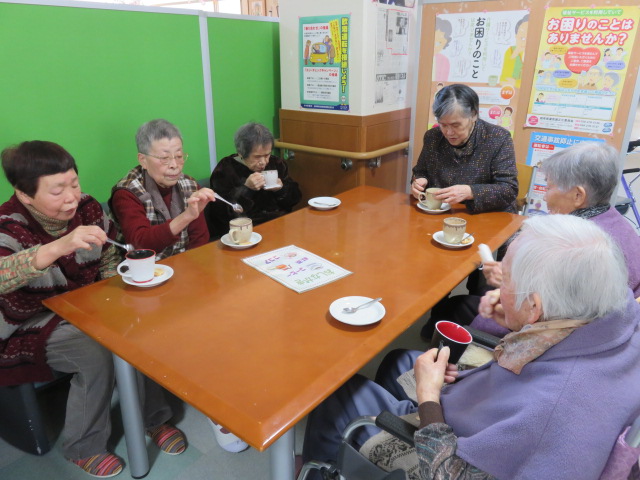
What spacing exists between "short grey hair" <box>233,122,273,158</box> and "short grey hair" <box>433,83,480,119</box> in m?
0.86

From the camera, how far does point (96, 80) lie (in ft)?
6.98

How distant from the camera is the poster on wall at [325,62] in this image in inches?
107

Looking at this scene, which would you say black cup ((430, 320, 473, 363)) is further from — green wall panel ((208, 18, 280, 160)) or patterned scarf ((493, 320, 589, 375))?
green wall panel ((208, 18, 280, 160))

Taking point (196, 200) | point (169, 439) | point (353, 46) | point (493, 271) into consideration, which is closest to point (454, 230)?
point (493, 271)

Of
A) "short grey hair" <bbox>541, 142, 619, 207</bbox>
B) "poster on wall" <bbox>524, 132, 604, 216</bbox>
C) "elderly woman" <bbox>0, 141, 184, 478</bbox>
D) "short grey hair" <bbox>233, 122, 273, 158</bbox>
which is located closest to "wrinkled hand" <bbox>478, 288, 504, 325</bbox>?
"short grey hair" <bbox>541, 142, 619, 207</bbox>

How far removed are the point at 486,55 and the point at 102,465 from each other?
9.53ft

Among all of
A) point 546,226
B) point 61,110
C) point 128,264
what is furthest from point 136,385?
point 61,110

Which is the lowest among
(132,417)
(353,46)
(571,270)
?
(132,417)

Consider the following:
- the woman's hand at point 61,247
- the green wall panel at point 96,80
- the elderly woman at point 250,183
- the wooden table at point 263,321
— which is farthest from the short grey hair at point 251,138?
the woman's hand at point 61,247

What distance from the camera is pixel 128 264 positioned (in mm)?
1352

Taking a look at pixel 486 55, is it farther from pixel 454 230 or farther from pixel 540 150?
pixel 454 230

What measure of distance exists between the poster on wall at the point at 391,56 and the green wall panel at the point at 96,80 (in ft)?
3.48

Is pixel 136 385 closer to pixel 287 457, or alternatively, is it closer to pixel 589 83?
pixel 287 457

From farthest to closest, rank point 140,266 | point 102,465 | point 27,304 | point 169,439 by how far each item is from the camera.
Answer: point 169,439
point 102,465
point 27,304
point 140,266
